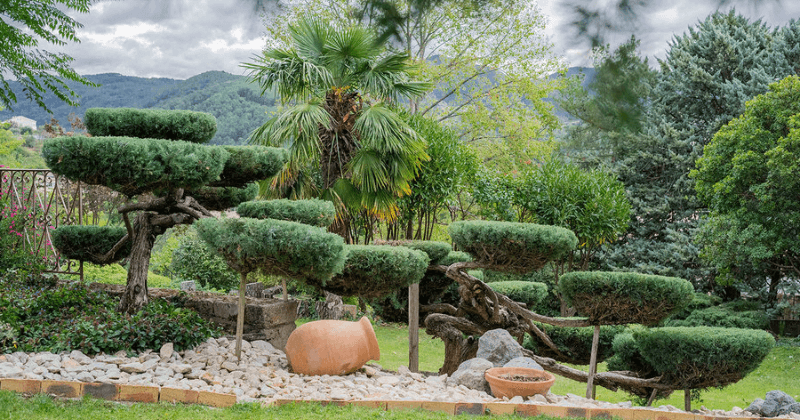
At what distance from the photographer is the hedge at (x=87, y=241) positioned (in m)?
6.61

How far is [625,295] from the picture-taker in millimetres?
5305

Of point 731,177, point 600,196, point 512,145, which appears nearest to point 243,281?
point 600,196

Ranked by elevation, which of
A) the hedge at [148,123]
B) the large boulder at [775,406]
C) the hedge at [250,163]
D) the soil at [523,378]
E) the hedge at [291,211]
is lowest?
the large boulder at [775,406]

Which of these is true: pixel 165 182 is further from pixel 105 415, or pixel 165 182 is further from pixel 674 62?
pixel 674 62

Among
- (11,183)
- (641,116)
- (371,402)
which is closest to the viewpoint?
(641,116)

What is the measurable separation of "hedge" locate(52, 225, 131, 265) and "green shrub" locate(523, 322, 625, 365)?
5.57 meters

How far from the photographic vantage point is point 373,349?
17.6 feet

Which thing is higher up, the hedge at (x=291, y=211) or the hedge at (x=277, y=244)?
the hedge at (x=291, y=211)

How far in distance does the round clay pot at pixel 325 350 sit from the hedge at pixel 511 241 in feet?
4.99

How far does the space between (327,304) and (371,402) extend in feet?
20.3

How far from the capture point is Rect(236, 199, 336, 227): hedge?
546 cm

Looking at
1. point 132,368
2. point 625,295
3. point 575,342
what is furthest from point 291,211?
point 575,342

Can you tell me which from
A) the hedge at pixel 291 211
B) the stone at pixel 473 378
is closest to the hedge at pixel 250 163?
the hedge at pixel 291 211

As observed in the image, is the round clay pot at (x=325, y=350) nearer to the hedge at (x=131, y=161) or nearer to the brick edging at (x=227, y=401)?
the brick edging at (x=227, y=401)
